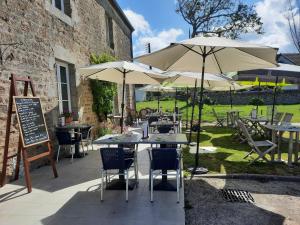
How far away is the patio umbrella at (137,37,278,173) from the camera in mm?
4699

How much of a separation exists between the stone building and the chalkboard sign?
1.68 feet

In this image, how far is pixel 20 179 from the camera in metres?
5.27

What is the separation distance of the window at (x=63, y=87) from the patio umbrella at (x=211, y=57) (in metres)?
2.81

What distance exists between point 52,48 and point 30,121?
100 inches

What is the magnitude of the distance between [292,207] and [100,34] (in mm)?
8617

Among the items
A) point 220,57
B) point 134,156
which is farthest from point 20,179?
point 220,57

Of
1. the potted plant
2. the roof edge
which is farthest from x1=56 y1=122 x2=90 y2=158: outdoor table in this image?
the roof edge

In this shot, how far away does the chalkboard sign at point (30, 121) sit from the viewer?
181 inches

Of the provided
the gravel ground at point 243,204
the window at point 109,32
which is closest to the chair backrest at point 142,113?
the window at point 109,32

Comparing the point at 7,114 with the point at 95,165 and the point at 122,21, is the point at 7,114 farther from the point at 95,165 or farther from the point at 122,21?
the point at 122,21

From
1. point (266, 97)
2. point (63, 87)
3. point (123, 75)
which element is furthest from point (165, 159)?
point (266, 97)

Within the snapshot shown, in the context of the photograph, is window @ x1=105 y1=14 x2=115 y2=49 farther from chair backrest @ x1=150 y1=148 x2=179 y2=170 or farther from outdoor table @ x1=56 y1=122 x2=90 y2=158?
chair backrest @ x1=150 y1=148 x2=179 y2=170

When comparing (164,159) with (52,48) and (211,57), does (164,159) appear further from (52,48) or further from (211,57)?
(52,48)

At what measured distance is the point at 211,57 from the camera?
611 centimetres
